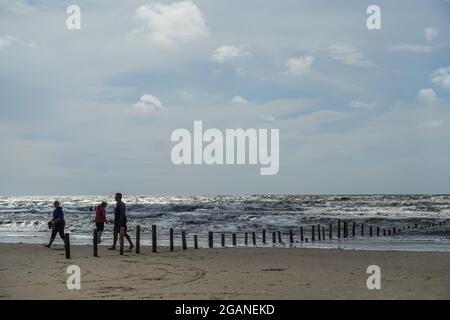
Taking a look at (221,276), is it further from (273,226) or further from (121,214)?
(273,226)

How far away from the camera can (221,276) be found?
1547 cm

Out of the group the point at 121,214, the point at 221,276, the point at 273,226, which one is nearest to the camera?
the point at 221,276

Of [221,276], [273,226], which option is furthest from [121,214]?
[273,226]

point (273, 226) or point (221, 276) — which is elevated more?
point (221, 276)

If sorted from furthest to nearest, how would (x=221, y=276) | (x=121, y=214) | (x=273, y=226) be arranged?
(x=273, y=226)
(x=121, y=214)
(x=221, y=276)

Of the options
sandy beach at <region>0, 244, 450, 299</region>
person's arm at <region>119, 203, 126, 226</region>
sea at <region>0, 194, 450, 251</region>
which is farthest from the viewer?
sea at <region>0, 194, 450, 251</region>

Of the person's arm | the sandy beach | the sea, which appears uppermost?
the person's arm

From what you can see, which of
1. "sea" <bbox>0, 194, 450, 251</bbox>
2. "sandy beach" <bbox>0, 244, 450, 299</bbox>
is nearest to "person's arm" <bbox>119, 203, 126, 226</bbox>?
"sandy beach" <bbox>0, 244, 450, 299</bbox>

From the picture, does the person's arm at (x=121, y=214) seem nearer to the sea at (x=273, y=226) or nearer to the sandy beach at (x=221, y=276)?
the sandy beach at (x=221, y=276)

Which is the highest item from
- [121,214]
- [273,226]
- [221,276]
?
[121,214]

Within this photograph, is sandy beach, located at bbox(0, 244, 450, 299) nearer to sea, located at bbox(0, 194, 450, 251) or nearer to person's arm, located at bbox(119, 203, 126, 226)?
person's arm, located at bbox(119, 203, 126, 226)

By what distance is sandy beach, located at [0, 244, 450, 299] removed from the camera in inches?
494
